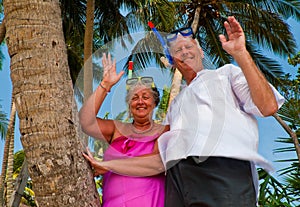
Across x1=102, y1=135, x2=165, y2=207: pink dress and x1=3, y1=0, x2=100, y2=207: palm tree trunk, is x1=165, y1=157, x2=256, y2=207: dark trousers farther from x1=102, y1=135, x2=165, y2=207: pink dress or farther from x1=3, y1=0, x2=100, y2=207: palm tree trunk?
x1=3, y1=0, x2=100, y2=207: palm tree trunk

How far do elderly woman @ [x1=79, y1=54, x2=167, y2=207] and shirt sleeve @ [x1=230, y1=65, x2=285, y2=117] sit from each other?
1.66 ft

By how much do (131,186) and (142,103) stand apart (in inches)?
19.7

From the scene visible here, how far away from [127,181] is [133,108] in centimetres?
44

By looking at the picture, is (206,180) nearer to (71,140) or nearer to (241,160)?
(241,160)

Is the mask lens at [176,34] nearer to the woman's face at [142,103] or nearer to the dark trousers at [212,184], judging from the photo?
the woman's face at [142,103]

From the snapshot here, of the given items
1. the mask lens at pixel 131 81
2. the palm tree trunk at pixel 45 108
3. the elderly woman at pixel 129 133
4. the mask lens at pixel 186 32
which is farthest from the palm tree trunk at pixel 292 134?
the palm tree trunk at pixel 45 108

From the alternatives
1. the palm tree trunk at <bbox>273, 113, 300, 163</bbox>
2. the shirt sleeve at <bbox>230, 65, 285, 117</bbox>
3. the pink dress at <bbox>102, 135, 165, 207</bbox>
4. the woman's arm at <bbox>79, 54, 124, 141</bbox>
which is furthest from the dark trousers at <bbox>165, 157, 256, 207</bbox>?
the palm tree trunk at <bbox>273, 113, 300, 163</bbox>

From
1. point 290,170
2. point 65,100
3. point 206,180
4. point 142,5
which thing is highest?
point 142,5

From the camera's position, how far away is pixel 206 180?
2551 mm

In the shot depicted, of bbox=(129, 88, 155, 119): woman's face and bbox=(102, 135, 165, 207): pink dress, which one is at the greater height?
bbox=(129, 88, 155, 119): woman's face

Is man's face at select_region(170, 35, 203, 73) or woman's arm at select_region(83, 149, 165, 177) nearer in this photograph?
woman's arm at select_region(83, 149, 165, 177)

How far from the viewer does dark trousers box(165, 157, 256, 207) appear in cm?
251

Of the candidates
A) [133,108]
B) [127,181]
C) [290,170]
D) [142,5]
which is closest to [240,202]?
[127,181]

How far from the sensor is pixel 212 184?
2529 millimetres
